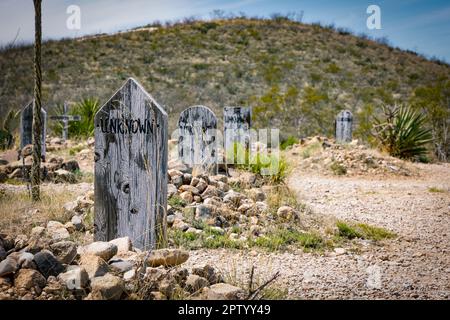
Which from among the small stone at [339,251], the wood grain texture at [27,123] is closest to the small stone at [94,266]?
the small stone at [339,251]

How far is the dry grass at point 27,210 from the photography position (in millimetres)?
4281

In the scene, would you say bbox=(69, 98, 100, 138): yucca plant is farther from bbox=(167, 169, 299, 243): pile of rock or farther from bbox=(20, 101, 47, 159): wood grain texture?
bbox=(167, 169, 299, 243): pile of rock

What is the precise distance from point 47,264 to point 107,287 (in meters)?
0.56

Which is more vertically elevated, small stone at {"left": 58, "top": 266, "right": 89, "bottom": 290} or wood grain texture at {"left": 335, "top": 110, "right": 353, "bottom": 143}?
wood grain texture at {"left": 335, "top": 110, "right": 353, "bottom": 143}

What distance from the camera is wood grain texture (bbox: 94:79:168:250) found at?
3.58m

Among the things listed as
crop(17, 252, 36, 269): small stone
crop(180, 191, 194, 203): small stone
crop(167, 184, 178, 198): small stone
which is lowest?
crop(17, 252, 36, 269): small stone

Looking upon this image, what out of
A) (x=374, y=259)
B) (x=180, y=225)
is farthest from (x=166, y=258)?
(x=374, y=259)

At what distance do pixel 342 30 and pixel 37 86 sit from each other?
3811 cm

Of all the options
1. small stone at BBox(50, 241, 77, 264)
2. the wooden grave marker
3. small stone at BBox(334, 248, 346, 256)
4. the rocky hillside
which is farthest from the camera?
the rocky hillside

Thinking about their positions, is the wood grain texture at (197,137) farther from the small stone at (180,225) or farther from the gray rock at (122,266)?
the gray rock at (122,266)

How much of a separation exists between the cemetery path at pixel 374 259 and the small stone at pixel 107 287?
84cm

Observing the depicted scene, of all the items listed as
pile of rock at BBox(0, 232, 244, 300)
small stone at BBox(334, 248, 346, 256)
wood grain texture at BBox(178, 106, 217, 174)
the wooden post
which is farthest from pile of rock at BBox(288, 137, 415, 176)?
pile of rock at BBox(0, 232, 244, 300)

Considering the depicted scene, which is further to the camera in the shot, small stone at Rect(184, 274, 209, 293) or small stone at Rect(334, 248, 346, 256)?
small stone at Rect(334, 248, 346, 256)

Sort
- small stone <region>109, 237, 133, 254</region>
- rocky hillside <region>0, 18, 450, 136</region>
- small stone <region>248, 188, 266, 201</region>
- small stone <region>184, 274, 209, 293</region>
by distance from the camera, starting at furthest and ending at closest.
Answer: rocky hillside <region>0, 18, 450, 136</region>
small stone <region>248, 188, 266, 201</region>
small stone <region>109, 237, 133, 254</region>
small stone <region>184, 274, 209, 293</region>
